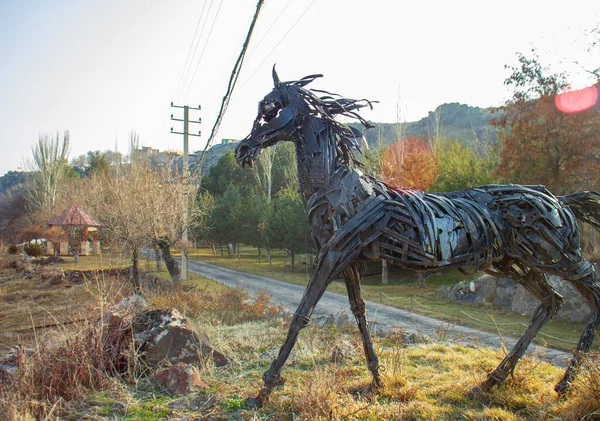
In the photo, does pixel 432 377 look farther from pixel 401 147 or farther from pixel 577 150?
pixel 401 147

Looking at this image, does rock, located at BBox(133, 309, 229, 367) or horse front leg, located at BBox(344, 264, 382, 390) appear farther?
rock, located at BBox(133, 309, 229, 367)

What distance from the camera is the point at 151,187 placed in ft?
48.4

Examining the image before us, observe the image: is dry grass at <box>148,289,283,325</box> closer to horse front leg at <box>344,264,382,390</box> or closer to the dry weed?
horse front leg at <box>344,264,382,390</box>

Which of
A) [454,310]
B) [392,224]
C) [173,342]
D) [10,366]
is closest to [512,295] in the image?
[454,310]

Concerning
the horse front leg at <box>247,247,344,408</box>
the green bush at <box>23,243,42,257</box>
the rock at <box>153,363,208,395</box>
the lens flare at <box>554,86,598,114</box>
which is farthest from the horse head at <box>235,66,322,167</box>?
the green bush at <box>23,243,42,257</box>

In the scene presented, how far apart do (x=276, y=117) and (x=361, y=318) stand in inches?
85.9

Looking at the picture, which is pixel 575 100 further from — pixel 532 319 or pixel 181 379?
pixel 181 379

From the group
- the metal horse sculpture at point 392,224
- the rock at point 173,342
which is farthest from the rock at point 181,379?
the metal horse sculpture at point 392,224

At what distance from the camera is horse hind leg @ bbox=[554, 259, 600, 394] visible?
13.0ft

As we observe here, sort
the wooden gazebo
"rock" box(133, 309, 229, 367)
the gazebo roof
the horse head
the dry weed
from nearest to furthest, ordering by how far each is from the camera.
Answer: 1. the dry weed
2. the horse head
3. "rock" box(133, 309, 229, 367)
4. the gazebo roof
5. the wooden gazebo

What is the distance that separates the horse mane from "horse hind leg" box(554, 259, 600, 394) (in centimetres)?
245

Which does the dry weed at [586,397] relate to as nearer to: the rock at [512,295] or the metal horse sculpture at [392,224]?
the metal horse sculpture at [392,224]

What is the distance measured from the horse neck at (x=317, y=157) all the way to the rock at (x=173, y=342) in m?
2.43

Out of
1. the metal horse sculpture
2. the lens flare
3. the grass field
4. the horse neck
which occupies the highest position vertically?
the lens flare
